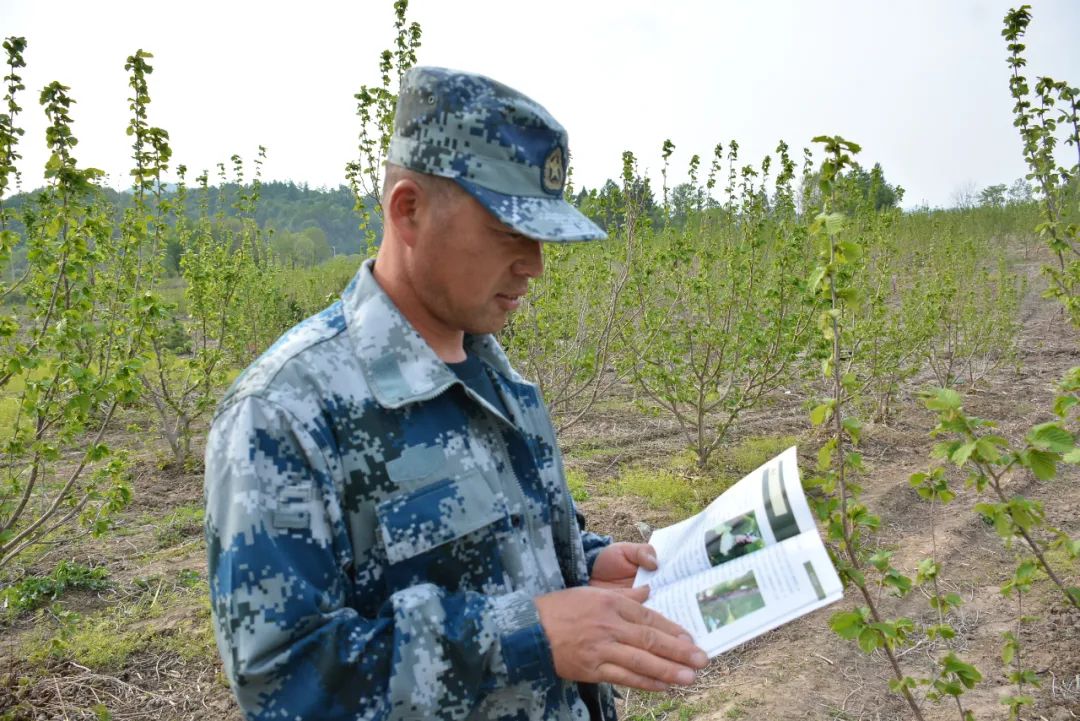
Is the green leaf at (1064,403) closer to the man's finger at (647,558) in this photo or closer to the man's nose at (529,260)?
the man's finger at (647,558)

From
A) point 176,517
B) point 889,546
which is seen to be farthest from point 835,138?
point 176,517

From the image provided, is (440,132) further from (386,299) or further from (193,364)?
(193,364)

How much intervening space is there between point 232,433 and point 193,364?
17.7 ft

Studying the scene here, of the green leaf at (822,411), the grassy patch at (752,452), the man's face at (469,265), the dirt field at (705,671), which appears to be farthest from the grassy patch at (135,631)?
the grassy patch at (752,452)

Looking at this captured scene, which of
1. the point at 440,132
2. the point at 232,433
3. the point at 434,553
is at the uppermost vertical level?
the point at 440,132

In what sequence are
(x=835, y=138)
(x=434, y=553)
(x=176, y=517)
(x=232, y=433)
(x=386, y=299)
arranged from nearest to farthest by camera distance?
(x=232, y=433)
(x=434, y=553)
(x=386, y=299)
(x=835, y=138)
(x=176, y=517)

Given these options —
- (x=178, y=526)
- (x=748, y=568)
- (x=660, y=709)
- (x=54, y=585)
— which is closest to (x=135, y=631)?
(x=54, y=585)

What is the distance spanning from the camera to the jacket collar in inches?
48.3

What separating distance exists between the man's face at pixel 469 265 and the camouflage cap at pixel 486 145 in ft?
0.15

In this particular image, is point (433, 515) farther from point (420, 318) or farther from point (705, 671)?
point (705, 671)

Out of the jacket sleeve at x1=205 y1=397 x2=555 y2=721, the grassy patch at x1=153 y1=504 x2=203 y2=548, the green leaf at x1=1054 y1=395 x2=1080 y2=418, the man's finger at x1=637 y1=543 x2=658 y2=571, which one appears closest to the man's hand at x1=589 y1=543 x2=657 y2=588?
the man's finger at x1=637 y1=543 x2=658 y2=571

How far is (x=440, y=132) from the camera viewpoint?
1.26 meters

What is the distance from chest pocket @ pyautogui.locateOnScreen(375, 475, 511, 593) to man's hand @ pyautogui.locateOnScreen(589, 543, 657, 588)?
0.39 metres

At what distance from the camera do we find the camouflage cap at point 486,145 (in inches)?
49.3
